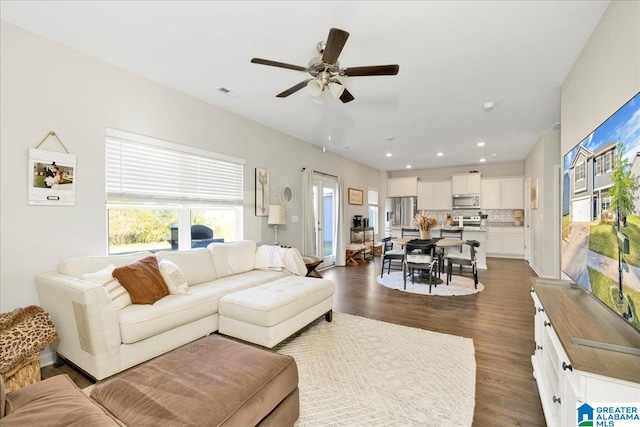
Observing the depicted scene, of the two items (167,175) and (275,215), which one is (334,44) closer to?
(167,175)

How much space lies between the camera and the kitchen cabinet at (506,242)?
25.7 feet

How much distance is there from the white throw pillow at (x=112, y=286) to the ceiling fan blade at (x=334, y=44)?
249 centimetres

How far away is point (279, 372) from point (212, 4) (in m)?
2.53

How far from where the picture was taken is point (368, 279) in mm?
5406

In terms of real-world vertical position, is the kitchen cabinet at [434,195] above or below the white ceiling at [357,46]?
below

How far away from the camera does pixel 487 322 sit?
3.29 m

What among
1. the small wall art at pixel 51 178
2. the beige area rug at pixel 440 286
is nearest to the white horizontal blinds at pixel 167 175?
the small wall art at pixel 51 178

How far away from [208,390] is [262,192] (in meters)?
3.65

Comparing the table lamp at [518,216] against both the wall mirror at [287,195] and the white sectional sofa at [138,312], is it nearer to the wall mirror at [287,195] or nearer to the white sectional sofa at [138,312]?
the wall mirror at [287,195]

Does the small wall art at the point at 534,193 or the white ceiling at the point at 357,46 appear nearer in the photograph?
the white ceiling at the point at 357,46

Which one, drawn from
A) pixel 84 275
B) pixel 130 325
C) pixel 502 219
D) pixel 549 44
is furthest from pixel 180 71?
pixel 502 219

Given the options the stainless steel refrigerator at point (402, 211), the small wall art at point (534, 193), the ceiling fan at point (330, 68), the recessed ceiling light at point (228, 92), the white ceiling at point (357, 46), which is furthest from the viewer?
the stainless steel refrigerator at point (402, 211)

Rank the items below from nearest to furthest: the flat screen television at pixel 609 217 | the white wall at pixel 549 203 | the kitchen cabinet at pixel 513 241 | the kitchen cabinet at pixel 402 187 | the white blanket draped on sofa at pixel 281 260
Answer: the flat screen television at pixel 609 217, the white blanket draped on sofa at pixel 281 260, the white wall at pixel 549 203, the kitchen cabinet at pixel 513 241, the kitchen cabinet at pixel 402 187

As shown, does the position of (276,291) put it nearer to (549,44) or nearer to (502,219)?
(549,44)
